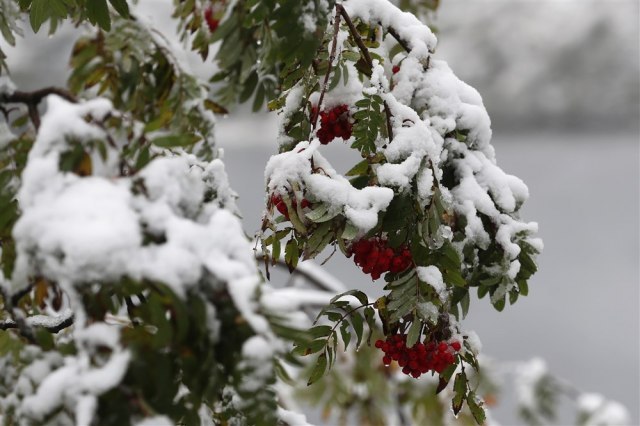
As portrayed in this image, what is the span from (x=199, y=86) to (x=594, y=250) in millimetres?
6983

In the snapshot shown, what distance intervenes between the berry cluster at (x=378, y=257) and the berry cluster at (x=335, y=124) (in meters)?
0.21

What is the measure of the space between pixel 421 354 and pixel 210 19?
51.2 inches

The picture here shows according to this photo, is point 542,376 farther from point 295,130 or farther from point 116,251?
point 116,251

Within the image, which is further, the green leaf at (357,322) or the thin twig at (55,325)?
the green leaf at (357,322)

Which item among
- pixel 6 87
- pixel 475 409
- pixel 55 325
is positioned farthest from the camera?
pixel 6 87

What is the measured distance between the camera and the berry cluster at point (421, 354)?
51.4 inches

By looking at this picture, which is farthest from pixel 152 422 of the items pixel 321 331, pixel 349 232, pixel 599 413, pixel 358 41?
pixel 599 413

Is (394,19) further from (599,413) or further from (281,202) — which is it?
(599,413)

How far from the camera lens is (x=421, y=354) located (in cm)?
131

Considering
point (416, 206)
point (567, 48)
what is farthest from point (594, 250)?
point (416, 206)

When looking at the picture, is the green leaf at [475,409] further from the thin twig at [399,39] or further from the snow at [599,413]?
the snow at [599,413]

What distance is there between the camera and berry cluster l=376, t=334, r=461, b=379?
51.4 inches

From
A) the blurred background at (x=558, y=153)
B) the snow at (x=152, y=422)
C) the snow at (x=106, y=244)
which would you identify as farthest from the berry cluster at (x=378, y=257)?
the blurred background at (x=558, y=153)

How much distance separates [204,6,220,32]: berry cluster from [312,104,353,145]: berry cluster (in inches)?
35.9
